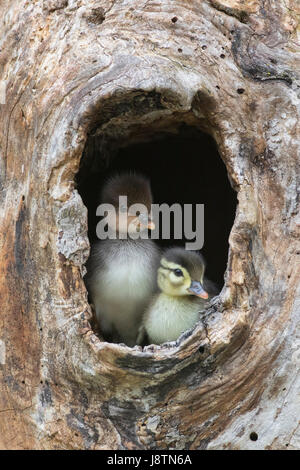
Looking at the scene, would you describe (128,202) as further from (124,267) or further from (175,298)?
(175,298)

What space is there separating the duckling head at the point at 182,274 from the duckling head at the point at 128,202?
1.14 feet

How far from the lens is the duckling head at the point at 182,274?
11.3ft

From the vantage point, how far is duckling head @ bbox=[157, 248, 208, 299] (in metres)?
3.45

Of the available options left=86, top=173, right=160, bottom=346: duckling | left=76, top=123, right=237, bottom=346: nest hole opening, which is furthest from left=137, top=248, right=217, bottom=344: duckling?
left=76, top=123, right=237, bottom=346: nest hole opening

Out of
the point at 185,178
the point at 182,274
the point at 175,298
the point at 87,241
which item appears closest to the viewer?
the point at 87,241

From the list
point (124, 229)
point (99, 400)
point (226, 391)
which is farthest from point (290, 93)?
point (99, 400)

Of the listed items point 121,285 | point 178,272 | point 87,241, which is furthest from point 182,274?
point 87,241

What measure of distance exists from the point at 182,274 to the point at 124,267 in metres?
0.43

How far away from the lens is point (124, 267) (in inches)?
148

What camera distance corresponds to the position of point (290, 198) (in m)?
3.28

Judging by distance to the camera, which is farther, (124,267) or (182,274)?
(124,267)

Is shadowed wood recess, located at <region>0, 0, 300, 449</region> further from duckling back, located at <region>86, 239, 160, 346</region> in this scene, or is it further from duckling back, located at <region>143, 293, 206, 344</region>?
duckling back, located at <region>86, 239, 160, 346</region>

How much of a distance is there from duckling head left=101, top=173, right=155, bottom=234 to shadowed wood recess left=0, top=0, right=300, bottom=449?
625 mm

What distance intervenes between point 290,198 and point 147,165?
5.53ft
